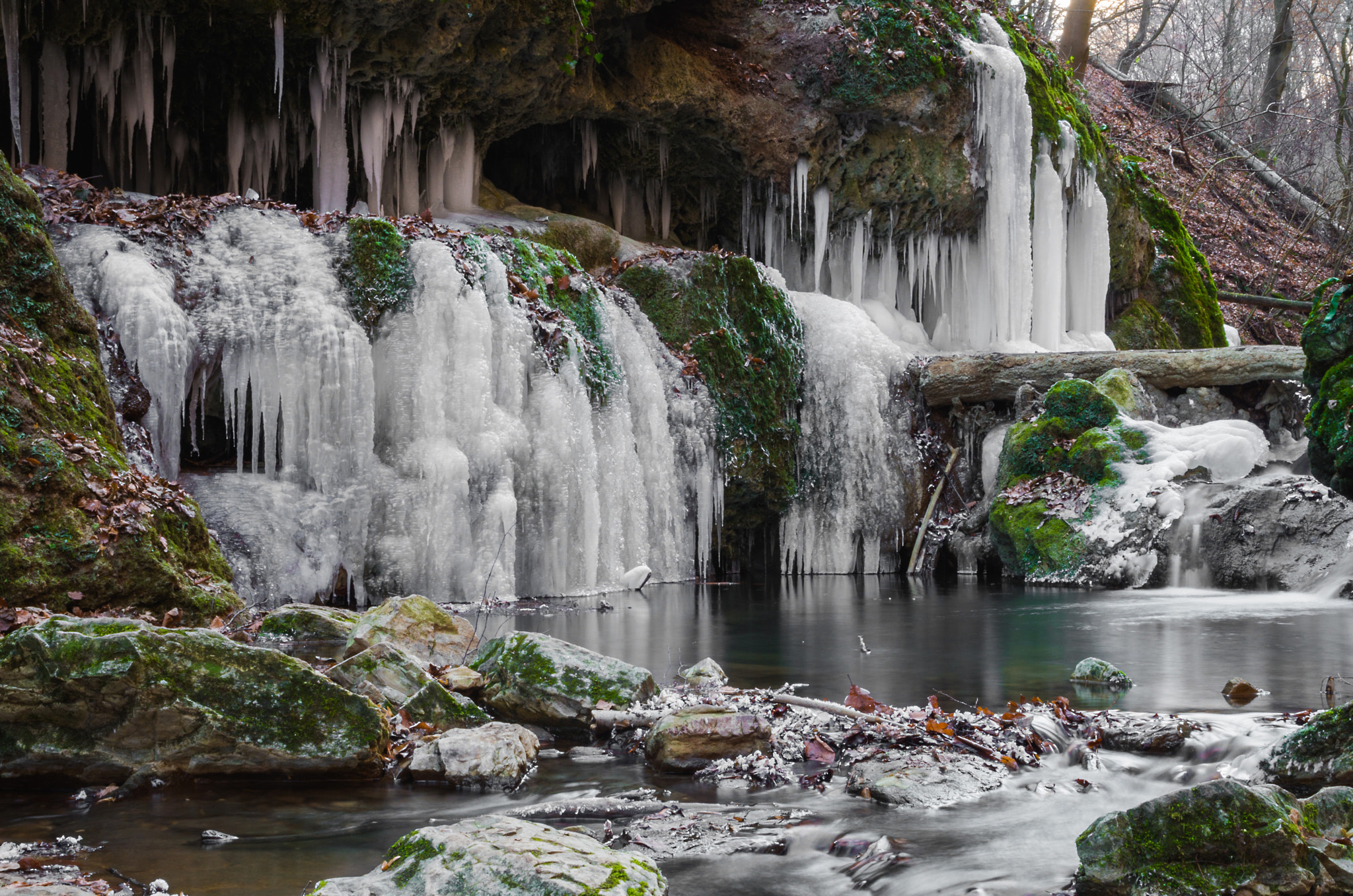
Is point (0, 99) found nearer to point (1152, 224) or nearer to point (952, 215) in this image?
point (952, 215)

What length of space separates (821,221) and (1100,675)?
11.0 metres

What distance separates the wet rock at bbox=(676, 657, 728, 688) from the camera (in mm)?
4727

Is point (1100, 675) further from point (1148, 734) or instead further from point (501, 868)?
point (501, 868)

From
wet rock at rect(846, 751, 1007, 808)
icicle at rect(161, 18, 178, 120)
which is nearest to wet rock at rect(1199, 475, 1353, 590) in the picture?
wet rock at rect(846, 751, 1007, 808)

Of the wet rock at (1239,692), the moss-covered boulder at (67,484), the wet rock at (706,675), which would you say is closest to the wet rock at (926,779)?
the wet rock at (706,675)

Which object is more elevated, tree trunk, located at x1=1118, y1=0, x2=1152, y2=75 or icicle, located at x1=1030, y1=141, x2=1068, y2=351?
tree trunk, located at x1=1118, y1=0, x2=1152, y2=75

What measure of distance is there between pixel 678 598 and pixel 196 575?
456 cm

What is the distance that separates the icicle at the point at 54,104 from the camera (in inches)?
409

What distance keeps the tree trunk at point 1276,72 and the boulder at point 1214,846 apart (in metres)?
25.3

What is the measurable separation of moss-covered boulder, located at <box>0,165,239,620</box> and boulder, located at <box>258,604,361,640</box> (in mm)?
360

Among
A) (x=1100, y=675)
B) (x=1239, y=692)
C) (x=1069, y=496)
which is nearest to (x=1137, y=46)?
(x=1069, y=496)

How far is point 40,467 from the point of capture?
16.9ft

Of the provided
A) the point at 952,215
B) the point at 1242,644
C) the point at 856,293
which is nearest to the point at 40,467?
the point at 1242,644

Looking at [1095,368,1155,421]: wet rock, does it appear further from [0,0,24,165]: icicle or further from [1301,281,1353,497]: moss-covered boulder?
[0,0,24,165]: icicle
